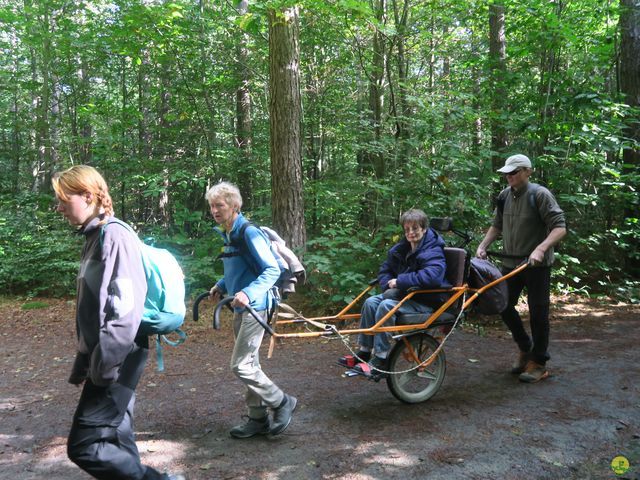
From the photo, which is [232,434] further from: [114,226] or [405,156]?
[405,156]

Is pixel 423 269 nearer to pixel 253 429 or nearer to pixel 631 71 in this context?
pixel 253 429

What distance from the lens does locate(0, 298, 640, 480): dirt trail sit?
342cm

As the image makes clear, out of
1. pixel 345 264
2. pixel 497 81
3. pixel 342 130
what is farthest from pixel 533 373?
pixel 342 130

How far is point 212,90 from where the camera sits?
38.3ft

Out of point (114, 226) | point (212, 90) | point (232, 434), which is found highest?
point (212, 90)

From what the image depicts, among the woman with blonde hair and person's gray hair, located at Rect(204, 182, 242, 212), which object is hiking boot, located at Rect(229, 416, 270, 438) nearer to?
the woman with blonde hair

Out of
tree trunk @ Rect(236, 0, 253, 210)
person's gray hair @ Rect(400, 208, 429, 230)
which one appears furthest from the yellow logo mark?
tree trunk @ Rect(236, 0, 253, 210)

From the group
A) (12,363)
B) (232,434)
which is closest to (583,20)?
(232,434)

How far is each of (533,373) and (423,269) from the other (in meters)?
1.90

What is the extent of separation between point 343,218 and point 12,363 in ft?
21.8

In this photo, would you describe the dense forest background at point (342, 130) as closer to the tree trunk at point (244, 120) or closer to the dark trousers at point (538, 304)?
the tree trunk at point (244, 120)

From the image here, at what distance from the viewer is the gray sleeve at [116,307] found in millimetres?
2305

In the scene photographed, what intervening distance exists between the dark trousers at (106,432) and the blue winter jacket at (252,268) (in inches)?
41.9

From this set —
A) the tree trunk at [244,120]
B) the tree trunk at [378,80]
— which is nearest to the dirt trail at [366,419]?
the tree trunk at [378,80]
